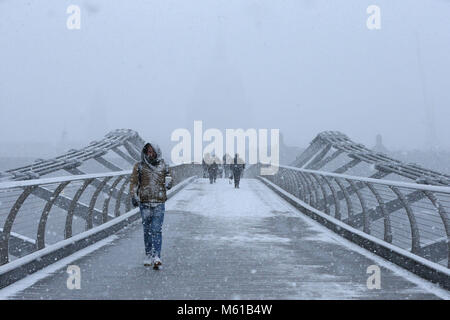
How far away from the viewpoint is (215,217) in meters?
12.9

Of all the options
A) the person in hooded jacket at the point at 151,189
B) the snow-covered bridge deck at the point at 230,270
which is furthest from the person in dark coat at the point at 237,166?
the person in hooded jacket at the point at 151,189

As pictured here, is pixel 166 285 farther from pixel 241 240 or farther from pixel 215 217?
pixel 215 217

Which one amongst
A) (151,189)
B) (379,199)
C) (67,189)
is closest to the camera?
(151,189)

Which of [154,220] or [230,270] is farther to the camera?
[154,220]

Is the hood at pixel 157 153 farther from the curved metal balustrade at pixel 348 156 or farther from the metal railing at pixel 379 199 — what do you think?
the curved metal balustrade at pixel 348 156

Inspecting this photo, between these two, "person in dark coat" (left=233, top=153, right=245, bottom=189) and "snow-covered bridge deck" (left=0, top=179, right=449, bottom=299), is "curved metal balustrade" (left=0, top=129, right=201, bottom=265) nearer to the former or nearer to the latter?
"snow-covered bridge deck" (left=0, top=179, right=449, bottom=299)

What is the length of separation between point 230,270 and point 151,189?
1.53 m

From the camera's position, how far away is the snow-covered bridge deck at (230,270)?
17.8ft

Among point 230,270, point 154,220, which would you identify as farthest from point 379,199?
point 154,220

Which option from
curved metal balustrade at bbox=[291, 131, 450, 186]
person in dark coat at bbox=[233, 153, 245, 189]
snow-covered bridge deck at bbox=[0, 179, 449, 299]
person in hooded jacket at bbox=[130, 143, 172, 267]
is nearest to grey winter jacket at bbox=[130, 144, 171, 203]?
person in hooded jacket at bbox=[130, 143, 172, 267]

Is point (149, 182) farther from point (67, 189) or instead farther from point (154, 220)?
point (67, 189)

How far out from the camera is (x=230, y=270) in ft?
21.6

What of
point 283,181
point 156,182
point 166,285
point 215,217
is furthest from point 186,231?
point 283,181
